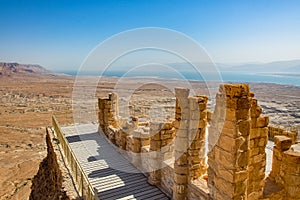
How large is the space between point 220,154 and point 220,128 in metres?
0.55

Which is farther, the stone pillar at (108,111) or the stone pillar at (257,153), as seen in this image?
the stone pillar at (108,111)

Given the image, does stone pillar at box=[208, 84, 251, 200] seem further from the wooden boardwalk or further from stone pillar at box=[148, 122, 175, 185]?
the wooden boardwalk

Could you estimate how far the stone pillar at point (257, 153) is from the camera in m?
5.60

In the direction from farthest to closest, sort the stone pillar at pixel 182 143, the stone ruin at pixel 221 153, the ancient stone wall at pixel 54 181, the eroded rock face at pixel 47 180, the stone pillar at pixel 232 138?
1. the eroded rock face at pixel 47 180
2. the ancient stone wall at pixel 54 181
3. the stone pillar at pixel 182 143
4. the stone ruin at pixel 221 153
5. the stone pillar at pixel 232 138

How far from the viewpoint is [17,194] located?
48.5 feet

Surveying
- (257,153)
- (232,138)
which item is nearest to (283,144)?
(257,153)

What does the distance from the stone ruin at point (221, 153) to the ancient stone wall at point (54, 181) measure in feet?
8.79

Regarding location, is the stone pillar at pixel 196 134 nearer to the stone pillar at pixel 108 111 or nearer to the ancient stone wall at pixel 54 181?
the ancient stone wall at pixel 54 181

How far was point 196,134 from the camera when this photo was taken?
6.40 meters

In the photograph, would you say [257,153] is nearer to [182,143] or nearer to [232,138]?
[232,138]

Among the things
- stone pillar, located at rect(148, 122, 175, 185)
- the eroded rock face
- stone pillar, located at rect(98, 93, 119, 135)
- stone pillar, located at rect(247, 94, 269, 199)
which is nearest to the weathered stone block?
stone pillar, located at rect(247, 94, 269, 199)

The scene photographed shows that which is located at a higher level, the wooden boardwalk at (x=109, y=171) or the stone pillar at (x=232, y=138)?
the stone pillar at (x=232, y=138)

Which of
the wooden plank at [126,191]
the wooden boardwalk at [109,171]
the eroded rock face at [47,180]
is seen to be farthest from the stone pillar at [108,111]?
the wooden plank at [126,191]

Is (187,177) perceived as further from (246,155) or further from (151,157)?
(246,155)
